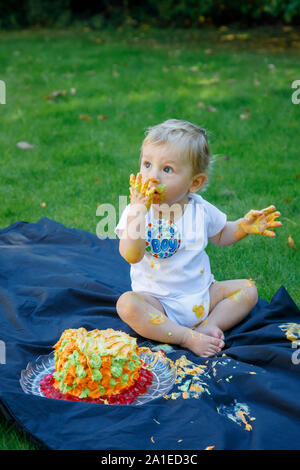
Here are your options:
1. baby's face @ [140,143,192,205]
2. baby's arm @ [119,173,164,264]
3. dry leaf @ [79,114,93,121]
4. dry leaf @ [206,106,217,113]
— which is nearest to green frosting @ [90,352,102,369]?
baby's arm @ [119,173,164,264]

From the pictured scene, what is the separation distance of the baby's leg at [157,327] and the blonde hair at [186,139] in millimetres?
693

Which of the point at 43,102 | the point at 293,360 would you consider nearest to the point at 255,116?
the point at 43,102

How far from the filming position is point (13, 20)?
11625 mm

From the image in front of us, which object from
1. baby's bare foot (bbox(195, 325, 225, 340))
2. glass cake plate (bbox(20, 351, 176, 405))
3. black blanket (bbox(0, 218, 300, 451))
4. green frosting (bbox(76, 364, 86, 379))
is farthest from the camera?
baby's bare foot (bbox(195, 325, 225, 340))

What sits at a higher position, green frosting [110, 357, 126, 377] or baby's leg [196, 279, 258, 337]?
green frosting [110, 357, 126, 377]

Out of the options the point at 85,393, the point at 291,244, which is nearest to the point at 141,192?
the point at 85,393

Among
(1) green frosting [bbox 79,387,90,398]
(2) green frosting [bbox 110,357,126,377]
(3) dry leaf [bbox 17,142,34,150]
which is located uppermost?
(2) green frosting [bbox 110,357,126,377]

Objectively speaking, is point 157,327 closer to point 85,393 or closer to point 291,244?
point 85,393

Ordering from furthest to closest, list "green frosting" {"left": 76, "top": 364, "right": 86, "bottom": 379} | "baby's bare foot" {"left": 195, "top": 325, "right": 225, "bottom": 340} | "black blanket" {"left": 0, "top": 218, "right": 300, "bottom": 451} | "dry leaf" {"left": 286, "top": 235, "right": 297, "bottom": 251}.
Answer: "dry leaf" {"left": 286, "top": 235, "right": 297, "bottom": 251} < "baby's bare foot" {"left": 195, "top": 325, "right": 225, "bottom": 340} < "green frosting" {"left": 76, "top": 364, "right": 86, "bottom": 379} < "black blanket" {"left": 0, "top": 218, "right": 300, "bottom": 451}

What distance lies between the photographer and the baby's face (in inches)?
104

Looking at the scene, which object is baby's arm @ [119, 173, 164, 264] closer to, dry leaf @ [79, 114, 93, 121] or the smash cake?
the smash cake

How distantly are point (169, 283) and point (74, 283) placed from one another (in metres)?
0.69

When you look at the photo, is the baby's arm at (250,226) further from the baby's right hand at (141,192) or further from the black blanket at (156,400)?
the baby's right hand at (141,192)

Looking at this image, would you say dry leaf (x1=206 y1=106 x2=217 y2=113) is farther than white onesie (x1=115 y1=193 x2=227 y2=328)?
Yes
